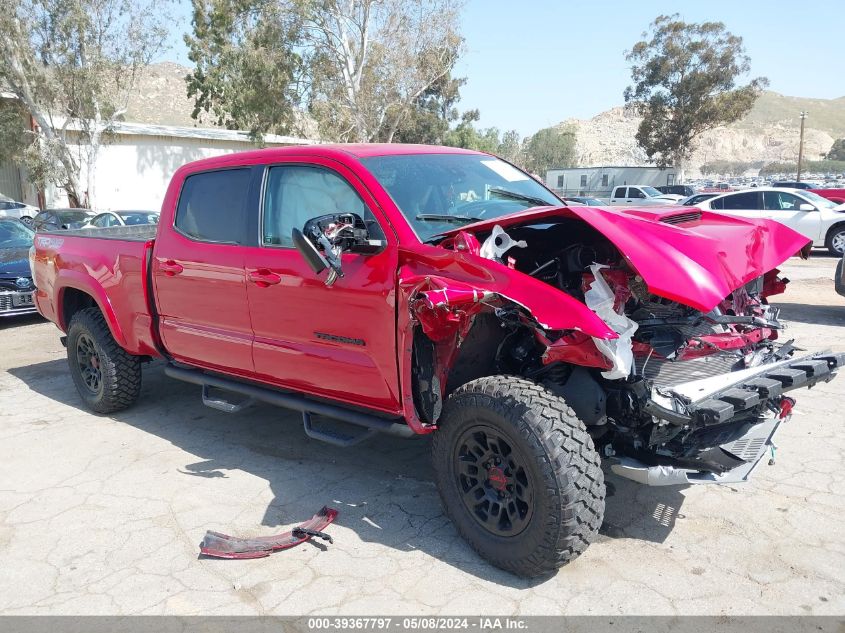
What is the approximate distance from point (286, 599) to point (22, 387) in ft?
16.3

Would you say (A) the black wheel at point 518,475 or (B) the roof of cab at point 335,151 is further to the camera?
(B) the roof of cab at point 335,151

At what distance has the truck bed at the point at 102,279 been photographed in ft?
17.1

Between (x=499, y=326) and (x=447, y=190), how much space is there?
0.90 m

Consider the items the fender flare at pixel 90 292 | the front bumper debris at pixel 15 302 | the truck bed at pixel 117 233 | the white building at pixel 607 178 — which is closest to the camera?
the fender flare at pixel 90 292

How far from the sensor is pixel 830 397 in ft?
18.4

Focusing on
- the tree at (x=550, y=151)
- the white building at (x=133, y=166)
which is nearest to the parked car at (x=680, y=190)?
the white building at (x=133, y=166)

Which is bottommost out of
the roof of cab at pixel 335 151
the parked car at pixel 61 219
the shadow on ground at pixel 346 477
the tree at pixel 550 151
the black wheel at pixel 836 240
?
the shadow on ground at pixel 346 477

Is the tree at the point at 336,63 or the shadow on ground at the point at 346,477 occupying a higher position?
the tree at the point at 336,63

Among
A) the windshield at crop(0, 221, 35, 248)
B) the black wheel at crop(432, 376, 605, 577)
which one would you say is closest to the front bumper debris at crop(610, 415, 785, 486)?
the black wheel at crop(432, 376, 605, 577)

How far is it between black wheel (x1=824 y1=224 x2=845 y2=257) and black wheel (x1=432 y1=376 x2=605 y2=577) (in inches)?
581

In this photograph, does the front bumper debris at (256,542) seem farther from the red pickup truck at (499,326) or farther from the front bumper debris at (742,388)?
the front bumper debris at (742,388)

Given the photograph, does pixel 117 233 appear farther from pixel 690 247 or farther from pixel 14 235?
pixel 14 235

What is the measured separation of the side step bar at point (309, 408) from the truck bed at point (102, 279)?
0.52 meters

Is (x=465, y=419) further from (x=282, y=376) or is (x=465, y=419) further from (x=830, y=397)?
(x=830, y=397)
